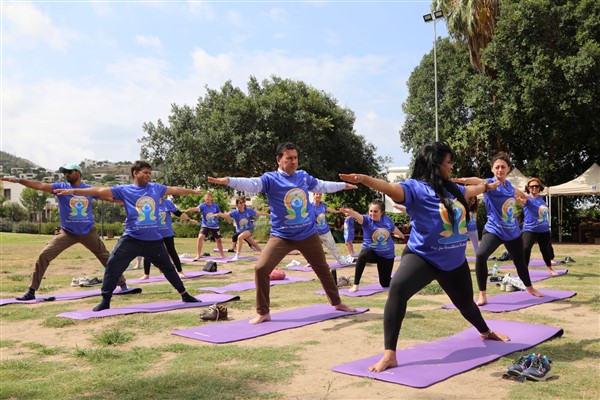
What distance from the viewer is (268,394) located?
4.38 meters

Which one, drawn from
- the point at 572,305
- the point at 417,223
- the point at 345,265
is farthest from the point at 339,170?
the point at 417,223

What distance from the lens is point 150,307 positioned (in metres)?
8.53

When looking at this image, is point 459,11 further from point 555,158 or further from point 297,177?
point 297,177

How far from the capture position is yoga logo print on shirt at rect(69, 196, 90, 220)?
958cm

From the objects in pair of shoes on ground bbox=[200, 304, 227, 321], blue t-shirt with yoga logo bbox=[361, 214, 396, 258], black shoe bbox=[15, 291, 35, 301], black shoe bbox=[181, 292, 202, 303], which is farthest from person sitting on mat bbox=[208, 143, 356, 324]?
black shoe bbox=[15, 291, 35, 301]

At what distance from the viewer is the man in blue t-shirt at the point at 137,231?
27.2 feet

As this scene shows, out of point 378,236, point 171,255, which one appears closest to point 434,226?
point 378,236

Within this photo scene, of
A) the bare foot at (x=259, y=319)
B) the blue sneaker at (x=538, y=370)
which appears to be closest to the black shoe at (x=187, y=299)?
the bare foot at (x=259, y=319)

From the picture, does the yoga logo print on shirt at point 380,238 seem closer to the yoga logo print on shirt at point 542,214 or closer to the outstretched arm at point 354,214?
the outstretched arm at point 354,214

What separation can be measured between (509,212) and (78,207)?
7.07 meters

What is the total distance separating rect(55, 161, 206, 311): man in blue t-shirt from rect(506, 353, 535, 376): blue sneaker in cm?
515

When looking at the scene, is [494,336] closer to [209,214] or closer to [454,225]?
[454,225]

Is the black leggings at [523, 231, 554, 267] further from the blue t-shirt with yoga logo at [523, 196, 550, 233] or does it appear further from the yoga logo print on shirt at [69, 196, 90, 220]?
the yoga logo print on shirt at [69, 196, 90, 220]

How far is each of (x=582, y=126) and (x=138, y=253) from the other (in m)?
22.1
